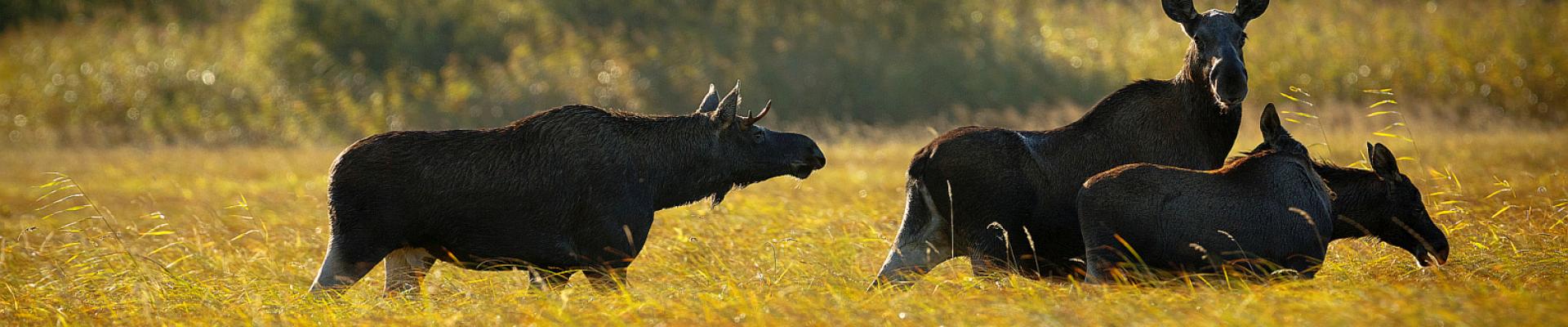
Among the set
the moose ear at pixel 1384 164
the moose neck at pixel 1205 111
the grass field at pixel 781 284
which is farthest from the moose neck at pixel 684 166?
the moose ear at pixel 1384 164

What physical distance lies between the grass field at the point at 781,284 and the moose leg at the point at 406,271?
8cm

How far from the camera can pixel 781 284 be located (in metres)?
6.89

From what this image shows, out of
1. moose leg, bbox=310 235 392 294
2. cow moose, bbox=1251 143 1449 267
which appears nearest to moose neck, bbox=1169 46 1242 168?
cow moose, bbox=1251 143 1449 267

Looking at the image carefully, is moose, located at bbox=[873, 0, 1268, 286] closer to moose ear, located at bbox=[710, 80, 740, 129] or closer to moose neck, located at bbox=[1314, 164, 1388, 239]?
moose neck, located at bbox=[1314, 164, 1388, 239]

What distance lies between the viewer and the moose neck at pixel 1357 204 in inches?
261

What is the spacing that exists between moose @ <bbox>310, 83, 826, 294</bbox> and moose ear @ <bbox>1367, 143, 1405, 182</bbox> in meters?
2.71

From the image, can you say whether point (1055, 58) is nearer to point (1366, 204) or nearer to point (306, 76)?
point (306, 76)

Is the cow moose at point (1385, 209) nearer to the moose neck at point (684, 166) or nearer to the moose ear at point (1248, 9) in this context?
the moose ear at point (1248, 9)

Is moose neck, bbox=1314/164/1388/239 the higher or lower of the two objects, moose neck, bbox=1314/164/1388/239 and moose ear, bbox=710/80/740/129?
the lower

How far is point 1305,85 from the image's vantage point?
2303 centimetres

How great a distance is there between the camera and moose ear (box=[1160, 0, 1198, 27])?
23.1 ft

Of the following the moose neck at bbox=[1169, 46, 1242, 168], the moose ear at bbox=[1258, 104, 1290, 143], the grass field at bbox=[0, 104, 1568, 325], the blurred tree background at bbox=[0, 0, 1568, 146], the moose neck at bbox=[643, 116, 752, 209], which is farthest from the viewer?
the blurred tree background at bbox=[0, 0, 1568, 146]

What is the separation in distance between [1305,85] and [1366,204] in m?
17.3

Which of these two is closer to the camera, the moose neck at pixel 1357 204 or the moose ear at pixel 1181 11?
the moose neck at pixel 1357 204
